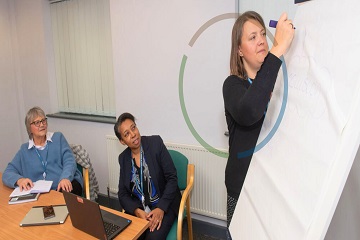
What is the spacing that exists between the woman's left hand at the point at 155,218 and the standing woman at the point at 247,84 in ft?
2.41

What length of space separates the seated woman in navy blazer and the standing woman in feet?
2.67

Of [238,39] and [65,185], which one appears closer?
[238,39]

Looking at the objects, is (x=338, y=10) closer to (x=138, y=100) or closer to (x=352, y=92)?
(x=352, y=92)

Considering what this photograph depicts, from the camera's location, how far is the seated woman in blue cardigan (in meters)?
2.16

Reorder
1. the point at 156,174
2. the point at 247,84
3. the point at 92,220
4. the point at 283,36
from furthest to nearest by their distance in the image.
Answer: the point at 156,174
the point at 92,220
the point at 247,84
the point at 283,36

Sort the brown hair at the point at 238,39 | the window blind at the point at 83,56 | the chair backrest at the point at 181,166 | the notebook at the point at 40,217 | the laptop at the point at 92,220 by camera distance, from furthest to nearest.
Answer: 1. the window blind at the point at 83,56
2. the chair backrest at the point at 181,166
3. the notebook at the point at 40,217
4. the laptop at the point at 92,220
5. the brown hair at the point at 238,39

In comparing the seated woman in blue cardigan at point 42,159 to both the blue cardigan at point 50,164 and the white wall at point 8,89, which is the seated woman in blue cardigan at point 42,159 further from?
the white wall at point 8,89

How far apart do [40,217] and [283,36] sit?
57.8 inches

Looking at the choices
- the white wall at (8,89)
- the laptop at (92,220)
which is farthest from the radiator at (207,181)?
the white wall at (8,89)

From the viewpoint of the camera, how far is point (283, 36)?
84 centimetres

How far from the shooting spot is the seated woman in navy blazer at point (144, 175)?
1.94 m

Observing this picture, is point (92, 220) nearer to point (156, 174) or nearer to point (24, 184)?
point (156, 174)

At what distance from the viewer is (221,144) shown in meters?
2.23

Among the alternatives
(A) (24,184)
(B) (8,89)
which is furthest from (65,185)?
(B) (8,89)
